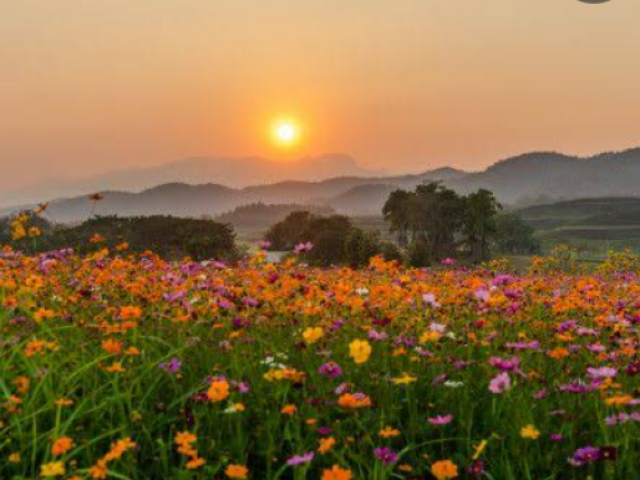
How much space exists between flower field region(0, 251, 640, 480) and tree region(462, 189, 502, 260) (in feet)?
279

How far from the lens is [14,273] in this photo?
8.20 meters

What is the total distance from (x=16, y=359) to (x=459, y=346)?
3.97 m

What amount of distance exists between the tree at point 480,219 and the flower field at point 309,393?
3346 inches

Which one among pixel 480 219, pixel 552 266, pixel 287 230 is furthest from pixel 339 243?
pixel 552 266

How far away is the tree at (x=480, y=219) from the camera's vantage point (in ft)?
295

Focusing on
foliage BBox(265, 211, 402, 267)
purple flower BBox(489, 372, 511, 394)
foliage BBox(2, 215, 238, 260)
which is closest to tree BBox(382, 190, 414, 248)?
foliage BBox(265, 211, 402, 267)

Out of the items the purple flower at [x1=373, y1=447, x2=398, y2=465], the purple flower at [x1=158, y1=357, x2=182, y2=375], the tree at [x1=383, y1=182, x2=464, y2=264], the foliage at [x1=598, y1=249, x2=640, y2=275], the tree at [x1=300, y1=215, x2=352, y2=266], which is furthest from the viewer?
the tree at [x1=383, y1=182, x2=464, y2=264]

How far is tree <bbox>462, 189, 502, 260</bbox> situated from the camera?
89.8 metres

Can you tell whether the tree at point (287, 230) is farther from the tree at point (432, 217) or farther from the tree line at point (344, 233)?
the tree at point (432, 217)

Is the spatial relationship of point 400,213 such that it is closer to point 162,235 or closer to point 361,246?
point 361,246

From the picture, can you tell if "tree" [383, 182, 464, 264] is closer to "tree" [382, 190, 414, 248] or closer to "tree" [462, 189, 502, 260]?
"tree" [382, 190, 414, 248]

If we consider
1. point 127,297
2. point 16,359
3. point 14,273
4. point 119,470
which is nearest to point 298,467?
point 119,470

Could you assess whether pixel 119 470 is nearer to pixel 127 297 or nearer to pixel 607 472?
pixel 607 472

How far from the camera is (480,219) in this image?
8969 cm
